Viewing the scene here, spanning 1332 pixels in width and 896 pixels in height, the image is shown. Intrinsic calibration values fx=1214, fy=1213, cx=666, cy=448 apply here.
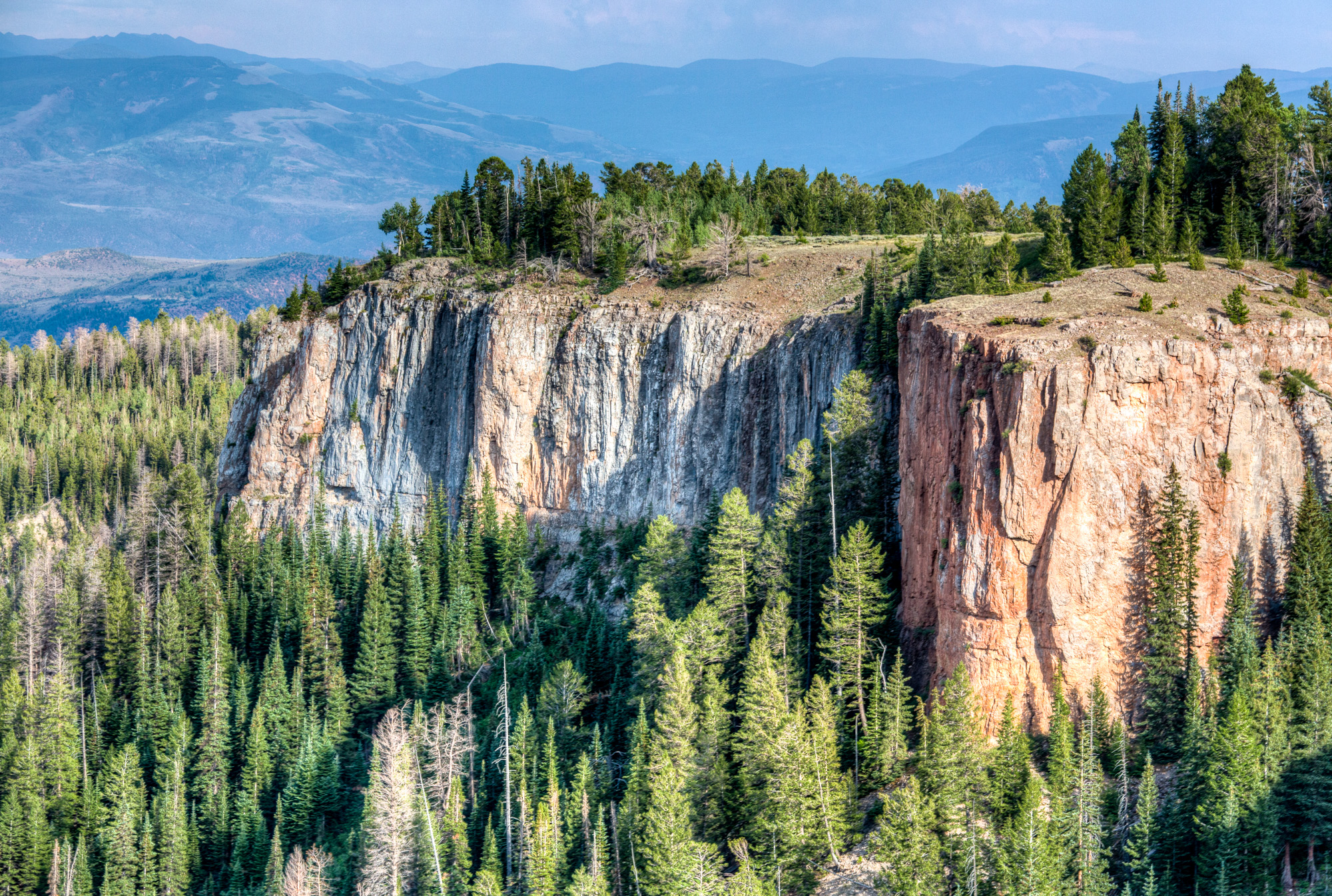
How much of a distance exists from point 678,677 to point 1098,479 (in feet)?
68.9

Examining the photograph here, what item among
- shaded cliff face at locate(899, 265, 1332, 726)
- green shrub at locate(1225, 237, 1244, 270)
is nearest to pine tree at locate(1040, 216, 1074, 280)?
green shrub at locate(1225, 237, 1244, 270)

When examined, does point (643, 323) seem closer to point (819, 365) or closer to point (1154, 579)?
point (819, 365)

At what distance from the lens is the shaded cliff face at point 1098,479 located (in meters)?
52.0

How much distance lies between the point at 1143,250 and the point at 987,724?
31059 millimetres

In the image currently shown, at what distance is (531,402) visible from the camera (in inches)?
3861

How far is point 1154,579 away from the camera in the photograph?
171ft

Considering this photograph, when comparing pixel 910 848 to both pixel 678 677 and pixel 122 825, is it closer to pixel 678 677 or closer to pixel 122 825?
pixel 678 677

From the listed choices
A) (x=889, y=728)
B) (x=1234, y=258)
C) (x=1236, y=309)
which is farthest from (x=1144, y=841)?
(x=1234, y=258)

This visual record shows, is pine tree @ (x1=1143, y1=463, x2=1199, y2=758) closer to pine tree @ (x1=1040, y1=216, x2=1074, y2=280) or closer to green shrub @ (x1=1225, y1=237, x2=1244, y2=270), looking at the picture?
green shrub @ (x1=1225, y1=237, x2=1244, y2=270)

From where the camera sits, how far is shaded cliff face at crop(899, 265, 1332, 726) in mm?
51969

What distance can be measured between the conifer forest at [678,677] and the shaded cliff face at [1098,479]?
1118 mm

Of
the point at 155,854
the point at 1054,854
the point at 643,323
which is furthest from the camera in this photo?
the point at 643,323

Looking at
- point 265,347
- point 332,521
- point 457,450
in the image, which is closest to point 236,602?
point 332,521

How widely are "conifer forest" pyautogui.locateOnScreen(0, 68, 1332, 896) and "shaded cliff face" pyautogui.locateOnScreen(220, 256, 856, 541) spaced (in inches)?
142
